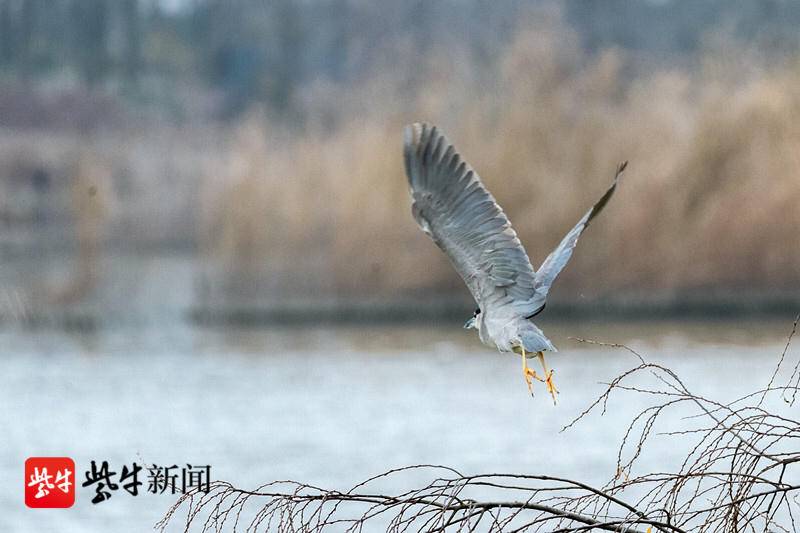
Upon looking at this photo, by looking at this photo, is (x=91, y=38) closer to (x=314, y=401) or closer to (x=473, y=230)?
(x=314, y=401)

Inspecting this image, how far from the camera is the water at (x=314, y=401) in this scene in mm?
9930

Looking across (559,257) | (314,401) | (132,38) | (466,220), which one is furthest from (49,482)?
(132,38)

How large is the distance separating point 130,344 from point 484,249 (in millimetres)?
11200

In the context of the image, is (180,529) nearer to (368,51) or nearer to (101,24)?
(368,51)

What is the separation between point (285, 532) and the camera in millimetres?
3189

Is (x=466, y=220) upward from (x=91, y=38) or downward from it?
downward

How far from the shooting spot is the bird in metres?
4.69

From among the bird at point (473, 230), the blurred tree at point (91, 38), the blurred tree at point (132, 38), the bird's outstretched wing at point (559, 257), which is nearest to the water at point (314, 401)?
the bird at point (473, 230)

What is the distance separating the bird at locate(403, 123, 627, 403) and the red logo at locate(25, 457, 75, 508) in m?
4.25

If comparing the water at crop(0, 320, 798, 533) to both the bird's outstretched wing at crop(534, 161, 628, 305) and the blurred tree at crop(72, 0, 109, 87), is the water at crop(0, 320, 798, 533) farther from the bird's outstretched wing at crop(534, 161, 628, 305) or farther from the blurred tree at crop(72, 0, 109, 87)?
the blurred tree at crop(72, 0, 109, 87)

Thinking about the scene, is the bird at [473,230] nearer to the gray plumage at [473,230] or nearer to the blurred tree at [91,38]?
the gray plumage at [473,230]

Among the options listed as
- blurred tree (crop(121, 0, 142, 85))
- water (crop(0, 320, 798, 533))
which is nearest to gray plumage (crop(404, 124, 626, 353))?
water (crop(0, 320, 798, 533))

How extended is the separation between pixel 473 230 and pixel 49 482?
449 centimetres

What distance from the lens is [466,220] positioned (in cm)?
477
